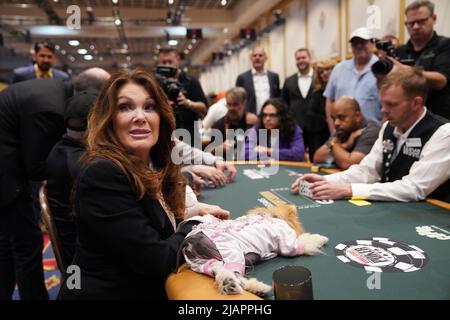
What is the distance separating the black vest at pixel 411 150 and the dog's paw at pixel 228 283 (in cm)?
134

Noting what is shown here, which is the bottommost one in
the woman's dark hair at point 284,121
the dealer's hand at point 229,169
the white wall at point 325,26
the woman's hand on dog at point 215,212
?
the woman's hand on dog at point 215,212

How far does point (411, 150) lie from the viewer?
6.33 feet

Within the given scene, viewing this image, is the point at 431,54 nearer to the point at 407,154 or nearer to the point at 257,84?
the point at 407,154

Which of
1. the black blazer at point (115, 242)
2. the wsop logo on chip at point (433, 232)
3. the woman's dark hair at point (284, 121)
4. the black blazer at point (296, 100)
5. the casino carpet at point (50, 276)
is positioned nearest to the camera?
the black blazer at point (115, 242)

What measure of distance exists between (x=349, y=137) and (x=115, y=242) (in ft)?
7.02

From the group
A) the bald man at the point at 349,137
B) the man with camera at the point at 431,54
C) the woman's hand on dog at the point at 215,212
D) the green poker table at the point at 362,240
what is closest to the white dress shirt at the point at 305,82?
the man with camera at the point at 431,54

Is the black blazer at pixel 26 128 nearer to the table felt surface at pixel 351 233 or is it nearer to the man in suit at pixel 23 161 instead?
the man in suit at pixel 23 161

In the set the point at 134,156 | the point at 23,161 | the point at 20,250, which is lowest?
the point at 20,250

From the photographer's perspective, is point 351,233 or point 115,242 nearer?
point 115,242

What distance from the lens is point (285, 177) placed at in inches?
94.5

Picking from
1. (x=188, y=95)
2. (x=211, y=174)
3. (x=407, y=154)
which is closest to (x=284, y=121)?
(x=188, y=95)

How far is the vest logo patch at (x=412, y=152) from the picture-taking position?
189 centimetres

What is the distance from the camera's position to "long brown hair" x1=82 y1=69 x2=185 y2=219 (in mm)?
1135

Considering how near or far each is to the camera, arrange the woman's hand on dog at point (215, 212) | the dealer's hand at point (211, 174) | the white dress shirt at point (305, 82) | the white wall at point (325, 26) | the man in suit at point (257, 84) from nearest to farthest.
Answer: the woman's hand on dog at point (215, 212) < the dealer's hand at point (211, 174) < the white dress shirt at point (305, 82) < the man in suit at point (257, 84) < the white wall at point (325, 26)
